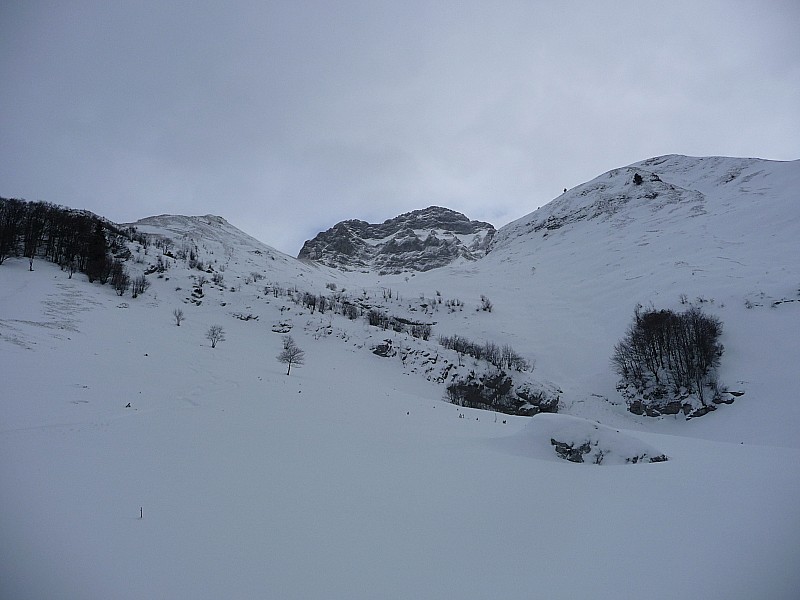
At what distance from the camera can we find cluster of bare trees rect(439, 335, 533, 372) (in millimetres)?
32531

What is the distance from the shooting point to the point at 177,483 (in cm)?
593

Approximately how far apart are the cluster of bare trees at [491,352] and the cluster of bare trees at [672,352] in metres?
7.99

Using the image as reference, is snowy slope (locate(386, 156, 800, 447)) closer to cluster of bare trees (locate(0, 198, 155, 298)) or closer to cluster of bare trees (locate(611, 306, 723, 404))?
cluster of bare trees (locate(611, 306, 723, 404))

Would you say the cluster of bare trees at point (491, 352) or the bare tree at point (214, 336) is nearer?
the bare tree at point (214, 336)

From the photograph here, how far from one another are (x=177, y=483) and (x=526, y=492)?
6055 millimetres

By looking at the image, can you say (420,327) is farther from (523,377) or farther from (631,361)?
(631,361)

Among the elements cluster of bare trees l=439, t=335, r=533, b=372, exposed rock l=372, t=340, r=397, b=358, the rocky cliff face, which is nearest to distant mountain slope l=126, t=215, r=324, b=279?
exposed rock l=372, t=340, r=397, b=358

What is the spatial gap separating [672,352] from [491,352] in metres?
14.3

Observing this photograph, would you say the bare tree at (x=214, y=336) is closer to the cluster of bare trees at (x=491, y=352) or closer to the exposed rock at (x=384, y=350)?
the exposed rock at (x=384, y=350)

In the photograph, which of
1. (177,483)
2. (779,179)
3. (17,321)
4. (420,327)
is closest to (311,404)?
(177,483)

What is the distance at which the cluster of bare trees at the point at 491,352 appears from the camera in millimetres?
32531

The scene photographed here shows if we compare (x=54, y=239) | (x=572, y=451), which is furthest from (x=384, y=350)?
(x=54, y=239)

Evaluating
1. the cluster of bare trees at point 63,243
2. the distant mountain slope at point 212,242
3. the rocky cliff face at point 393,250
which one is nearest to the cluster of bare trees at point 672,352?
the cluster of bare trees at point 63,243

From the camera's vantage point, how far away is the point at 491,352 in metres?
34.9
